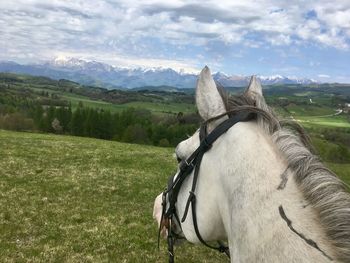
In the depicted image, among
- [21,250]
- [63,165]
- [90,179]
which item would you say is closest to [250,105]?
[21,250]

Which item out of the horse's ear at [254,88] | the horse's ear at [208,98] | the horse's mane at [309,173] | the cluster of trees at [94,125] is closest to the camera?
the horse's mane at [309,173]

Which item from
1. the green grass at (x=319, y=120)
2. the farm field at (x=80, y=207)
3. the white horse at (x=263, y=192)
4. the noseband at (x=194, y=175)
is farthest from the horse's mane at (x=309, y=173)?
the farm field at (x=80, y=207)

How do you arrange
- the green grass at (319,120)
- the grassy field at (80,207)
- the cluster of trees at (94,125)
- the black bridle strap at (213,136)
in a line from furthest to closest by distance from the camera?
the cluster of trees at (94,125) → the grassy field at (80,207) → the green grass at (319,120) → the black bridle strap at (213,136)

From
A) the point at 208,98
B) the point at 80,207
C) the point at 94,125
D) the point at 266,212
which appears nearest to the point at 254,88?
the point at 208,98

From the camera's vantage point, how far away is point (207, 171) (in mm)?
3619

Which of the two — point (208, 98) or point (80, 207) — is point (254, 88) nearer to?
point (208, 98)

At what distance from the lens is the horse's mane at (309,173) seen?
267 cm

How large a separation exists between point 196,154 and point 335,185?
1.21 meters

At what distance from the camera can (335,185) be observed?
9.45 ft

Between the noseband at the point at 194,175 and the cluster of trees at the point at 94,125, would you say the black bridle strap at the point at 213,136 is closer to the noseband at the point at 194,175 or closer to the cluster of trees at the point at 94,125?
the noseband at the point at 194,175

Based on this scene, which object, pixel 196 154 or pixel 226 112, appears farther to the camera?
pixel 196 154

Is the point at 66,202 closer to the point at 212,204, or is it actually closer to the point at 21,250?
the point at 21,250

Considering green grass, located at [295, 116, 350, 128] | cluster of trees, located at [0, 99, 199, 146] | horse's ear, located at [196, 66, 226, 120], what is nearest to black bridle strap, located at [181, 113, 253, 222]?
horse's ear, located at [196, 66, 226, 120]

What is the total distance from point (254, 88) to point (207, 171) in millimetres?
841
